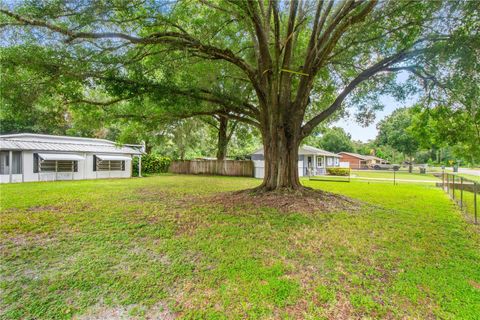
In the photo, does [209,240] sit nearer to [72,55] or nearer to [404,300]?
[404,300]

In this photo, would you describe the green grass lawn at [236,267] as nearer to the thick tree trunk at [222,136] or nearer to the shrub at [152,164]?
the thick tree trunk at [222,136]

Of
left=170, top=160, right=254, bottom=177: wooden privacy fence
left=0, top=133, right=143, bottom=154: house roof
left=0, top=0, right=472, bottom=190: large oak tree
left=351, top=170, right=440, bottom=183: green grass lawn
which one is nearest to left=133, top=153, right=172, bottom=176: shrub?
left=170, top=160, right=254, bottom=177: wooden privacy fence

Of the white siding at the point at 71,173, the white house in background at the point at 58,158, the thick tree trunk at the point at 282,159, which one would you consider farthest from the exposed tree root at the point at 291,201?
the white siding at the point at 71,173

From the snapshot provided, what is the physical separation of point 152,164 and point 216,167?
5.84 meters

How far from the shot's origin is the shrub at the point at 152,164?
20.0 m

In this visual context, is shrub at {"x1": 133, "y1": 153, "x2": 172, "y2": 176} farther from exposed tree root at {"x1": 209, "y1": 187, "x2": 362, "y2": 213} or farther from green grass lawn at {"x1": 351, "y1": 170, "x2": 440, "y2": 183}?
green grass lawn at {"x1": 351, "y1": 170, "x2": 440, "y2": 183}

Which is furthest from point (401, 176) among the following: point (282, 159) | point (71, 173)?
point (71, 173)

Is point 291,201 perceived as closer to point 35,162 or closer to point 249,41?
point 249,41

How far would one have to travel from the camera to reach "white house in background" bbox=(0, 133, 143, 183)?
43.1ft

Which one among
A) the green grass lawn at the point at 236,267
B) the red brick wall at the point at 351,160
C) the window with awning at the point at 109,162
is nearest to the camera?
the green grass lawn at the point at 236,267

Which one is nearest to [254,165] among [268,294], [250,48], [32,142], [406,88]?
[250,48]

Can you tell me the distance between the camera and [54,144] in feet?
49.8

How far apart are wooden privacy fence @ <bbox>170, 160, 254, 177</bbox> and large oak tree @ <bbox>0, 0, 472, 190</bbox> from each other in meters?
10.4

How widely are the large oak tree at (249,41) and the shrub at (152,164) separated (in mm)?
13606
